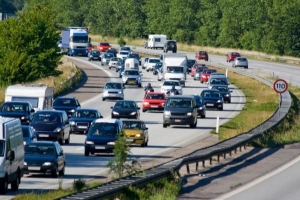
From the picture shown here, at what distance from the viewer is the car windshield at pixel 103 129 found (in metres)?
40.7

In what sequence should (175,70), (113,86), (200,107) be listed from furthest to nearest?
1. (175,70)
2. (113,86)
3. (200,107)

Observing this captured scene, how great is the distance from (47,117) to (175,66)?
46473mm

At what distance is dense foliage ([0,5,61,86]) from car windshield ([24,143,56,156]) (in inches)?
1804

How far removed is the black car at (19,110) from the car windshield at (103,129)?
6.27m

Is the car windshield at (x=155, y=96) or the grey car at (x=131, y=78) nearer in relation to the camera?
the car windshield at (x=155, y=96)

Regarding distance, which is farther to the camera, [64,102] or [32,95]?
[64,102]

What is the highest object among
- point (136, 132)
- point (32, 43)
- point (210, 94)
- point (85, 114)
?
point (32, 43)

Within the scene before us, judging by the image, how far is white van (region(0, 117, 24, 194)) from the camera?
26.4 metres

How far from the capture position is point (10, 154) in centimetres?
2648

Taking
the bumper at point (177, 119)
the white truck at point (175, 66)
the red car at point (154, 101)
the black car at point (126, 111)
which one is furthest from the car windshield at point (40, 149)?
the white truck at point (175, 66)

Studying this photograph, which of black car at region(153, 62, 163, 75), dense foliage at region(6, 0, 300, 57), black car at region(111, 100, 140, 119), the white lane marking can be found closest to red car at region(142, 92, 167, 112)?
black car at region(111, 100, 140, 119)

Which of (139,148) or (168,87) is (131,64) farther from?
(139,148)

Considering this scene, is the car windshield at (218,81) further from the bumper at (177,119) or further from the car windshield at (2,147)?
the car windshield at (2,147)

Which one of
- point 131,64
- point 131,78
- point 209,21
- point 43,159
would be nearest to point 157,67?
point 131,64
